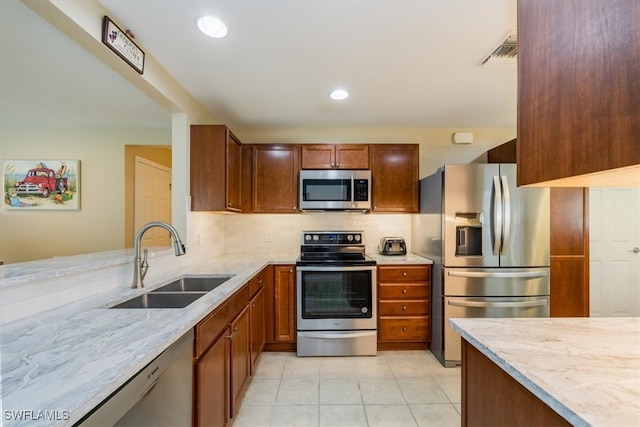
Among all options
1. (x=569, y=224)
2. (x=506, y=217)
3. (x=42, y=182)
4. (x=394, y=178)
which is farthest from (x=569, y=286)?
(x=42, y=182)

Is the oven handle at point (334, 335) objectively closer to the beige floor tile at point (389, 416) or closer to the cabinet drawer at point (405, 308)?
the cabinet drawer at point (405, 308)

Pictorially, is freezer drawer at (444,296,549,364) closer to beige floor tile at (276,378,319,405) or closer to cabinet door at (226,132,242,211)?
beige floor tile at (276,378,319,405)

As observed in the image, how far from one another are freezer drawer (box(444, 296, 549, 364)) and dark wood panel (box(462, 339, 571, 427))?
1556 mm

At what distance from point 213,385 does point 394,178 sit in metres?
2.51

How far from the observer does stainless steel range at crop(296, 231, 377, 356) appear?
2707mm

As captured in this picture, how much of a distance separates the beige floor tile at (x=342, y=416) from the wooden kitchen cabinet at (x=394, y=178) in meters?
1.85

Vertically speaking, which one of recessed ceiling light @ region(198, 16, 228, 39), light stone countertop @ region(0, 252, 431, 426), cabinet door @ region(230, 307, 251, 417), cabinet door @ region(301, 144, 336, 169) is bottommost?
cabinet door @ region(230, 307, 251, 417)

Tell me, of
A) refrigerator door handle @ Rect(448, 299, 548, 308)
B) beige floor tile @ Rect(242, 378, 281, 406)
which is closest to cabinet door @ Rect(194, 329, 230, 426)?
beige floor tile @ Rect(242, 378, 281, 406)

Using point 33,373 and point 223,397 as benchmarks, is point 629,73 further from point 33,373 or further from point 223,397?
point 223,397

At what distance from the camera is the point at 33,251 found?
3.43 m

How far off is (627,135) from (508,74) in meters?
2.04

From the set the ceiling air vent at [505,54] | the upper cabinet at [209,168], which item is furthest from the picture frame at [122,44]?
the ceiling air vent at [505,54]

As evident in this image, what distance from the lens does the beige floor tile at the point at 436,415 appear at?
1857 millimetres

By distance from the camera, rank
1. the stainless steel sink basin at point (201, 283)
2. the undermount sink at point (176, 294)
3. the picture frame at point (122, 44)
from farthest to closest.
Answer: the stainless steel sink basin at point (201, 283) < the undermount sink at point (176, 294) < the picture frame at point (122, 44)
